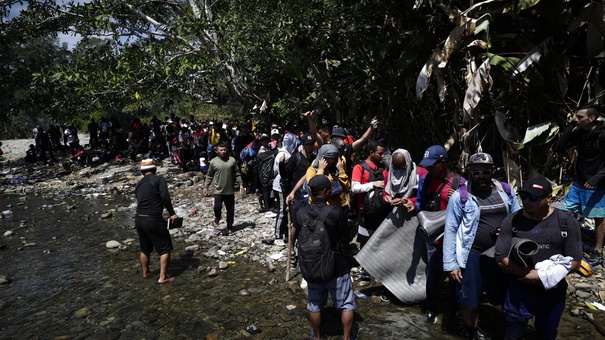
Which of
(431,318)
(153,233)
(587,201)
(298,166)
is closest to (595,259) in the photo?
(587,201)

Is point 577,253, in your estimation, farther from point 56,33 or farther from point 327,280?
point 56,33

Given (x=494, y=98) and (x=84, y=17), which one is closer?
(x=494, y=98)

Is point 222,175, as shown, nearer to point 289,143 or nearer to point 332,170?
point 289,143

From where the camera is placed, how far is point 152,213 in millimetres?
5320

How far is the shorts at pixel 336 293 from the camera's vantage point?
3.47 m

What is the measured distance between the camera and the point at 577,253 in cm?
263

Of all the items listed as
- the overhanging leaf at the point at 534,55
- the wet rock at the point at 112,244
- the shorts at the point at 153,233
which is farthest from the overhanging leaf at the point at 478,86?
the wet rock at the point at 112,244

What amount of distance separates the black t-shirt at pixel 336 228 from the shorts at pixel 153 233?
2.64 m

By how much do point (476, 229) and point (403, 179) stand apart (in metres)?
1.19

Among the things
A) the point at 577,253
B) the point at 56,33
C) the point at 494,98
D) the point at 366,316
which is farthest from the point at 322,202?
the point at 56,33

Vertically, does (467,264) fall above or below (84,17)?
below

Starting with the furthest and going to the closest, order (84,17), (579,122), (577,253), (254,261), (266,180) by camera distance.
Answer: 1. (84,17)
2. (266,180)
3. (254,261)
4. (579,122)
5. (577,253)

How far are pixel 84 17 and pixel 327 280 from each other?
13.5 metres

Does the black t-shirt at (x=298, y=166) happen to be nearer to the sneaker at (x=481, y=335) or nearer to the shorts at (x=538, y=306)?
the sneaker at (x=481, y=335)
